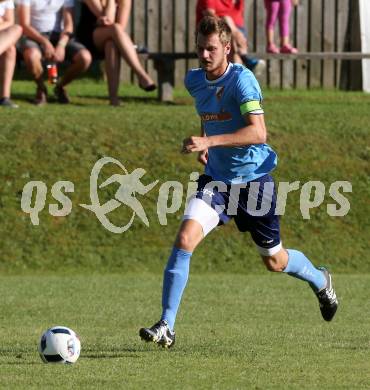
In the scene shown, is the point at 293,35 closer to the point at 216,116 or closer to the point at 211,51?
the point at 216,116

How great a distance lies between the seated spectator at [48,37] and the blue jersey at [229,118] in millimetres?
8319

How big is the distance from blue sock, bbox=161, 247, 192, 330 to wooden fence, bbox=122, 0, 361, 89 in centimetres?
1261

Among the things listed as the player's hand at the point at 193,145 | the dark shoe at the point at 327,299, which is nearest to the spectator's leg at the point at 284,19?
the dark shoe at the point at 327,299

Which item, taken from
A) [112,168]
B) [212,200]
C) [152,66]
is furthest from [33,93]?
[212,200]

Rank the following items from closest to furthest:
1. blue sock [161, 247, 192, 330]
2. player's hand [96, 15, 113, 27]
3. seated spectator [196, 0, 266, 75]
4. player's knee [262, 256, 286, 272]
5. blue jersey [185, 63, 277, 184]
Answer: blue sock [161, 247, 192, 330] < blue jersey [185, 63, 277, 184] < player's knee [262, 256, 286, 272] < player's hand [96, 15, 113, 27] < seated spectator [196, 0, 266, 75]

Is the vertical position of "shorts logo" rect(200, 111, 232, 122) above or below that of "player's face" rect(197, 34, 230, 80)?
below

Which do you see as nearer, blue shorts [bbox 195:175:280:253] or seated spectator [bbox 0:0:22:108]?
blue shorts [bbox 195:175:280:253]

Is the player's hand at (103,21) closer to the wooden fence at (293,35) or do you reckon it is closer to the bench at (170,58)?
the bench at (170,58)

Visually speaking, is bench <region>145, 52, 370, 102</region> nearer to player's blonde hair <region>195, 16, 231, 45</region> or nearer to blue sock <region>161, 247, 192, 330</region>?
player's blonde hair <region>195, 16, 231, 45</region>

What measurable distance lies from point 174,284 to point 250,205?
3.03 feet

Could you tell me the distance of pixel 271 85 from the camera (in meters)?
21.5

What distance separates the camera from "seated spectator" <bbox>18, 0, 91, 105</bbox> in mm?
16922

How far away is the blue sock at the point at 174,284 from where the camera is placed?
831 centimetres

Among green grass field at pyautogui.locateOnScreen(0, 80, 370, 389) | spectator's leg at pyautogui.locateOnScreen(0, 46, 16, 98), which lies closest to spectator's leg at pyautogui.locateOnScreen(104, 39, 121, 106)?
green grass field at pyautogui.locateOnScreen(0, 80, 370, 389)
